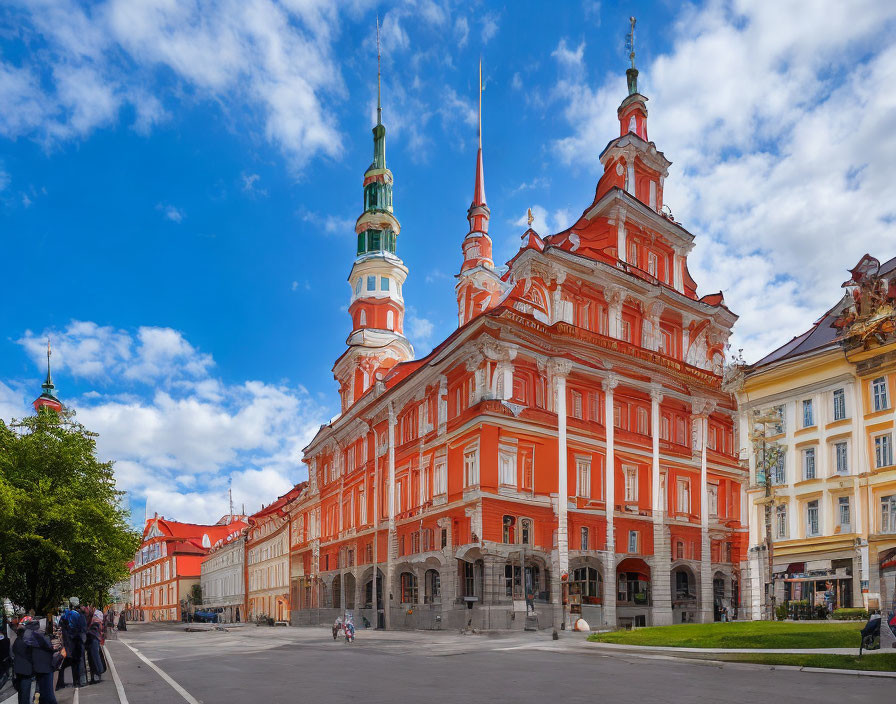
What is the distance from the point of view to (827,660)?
1889cm

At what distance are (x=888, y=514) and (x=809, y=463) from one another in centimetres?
471

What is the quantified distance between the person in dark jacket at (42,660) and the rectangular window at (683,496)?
4124 cm

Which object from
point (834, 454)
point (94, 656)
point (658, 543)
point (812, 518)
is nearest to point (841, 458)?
point (834, 454)

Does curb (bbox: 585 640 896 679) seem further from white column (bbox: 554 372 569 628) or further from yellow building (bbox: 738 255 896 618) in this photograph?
yellow building (bbox: 738 255 896 618)

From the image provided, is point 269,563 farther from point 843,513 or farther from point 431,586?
point 843,513

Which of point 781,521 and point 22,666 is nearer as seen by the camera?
point 22,666

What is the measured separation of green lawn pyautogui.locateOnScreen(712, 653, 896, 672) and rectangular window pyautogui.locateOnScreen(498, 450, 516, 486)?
70.4 ft

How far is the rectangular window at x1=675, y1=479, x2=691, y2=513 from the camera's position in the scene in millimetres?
50784

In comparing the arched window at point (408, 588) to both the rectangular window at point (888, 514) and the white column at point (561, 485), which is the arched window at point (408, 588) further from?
the rectangular window at point (888, 514)

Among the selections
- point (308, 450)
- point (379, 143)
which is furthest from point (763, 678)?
point (379, 143)

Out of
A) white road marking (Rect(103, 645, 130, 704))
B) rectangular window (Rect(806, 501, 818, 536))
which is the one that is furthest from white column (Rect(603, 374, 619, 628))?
white road marking (Rect(103, 645, 130, 704))

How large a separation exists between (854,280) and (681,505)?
17.0 meters

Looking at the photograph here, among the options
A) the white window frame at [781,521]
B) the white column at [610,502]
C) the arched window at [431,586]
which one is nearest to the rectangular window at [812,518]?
the white window frame at [781,521]

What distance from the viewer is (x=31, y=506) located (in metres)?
37.8
